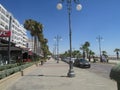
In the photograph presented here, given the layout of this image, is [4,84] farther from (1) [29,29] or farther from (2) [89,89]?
(1) [29,29]

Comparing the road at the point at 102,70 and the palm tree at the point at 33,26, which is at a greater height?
the palm tree at the point at 33,26

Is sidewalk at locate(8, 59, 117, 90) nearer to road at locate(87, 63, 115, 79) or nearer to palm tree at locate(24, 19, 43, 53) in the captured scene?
road at locate(87, 63, 115, 79)

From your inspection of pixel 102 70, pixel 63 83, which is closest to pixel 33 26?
pixel 102 70

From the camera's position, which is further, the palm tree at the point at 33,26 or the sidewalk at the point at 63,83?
the palm tree at the point at 33,26

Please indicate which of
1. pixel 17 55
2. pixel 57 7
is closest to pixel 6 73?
pixel 57 7

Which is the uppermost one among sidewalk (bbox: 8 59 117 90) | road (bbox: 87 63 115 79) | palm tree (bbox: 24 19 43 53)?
palm tree (bbox: 24 19 43 53)

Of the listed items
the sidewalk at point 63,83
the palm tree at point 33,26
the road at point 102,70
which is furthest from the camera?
the palm tree at point 33,26

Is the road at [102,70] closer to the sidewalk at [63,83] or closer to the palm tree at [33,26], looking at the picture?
the sidewalk at [63,83]

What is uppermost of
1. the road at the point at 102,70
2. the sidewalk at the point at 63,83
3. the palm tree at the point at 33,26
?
the palm tree at the point at 33,26

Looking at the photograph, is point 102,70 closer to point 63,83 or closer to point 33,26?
point 63,83

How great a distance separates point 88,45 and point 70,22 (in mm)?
116742

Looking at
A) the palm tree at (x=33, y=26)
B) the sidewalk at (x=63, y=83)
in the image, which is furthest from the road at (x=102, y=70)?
the palm tree at (x=33, y=26)

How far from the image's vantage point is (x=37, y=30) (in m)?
63.8

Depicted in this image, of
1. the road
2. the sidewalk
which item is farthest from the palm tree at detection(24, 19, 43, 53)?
the sidewalk
